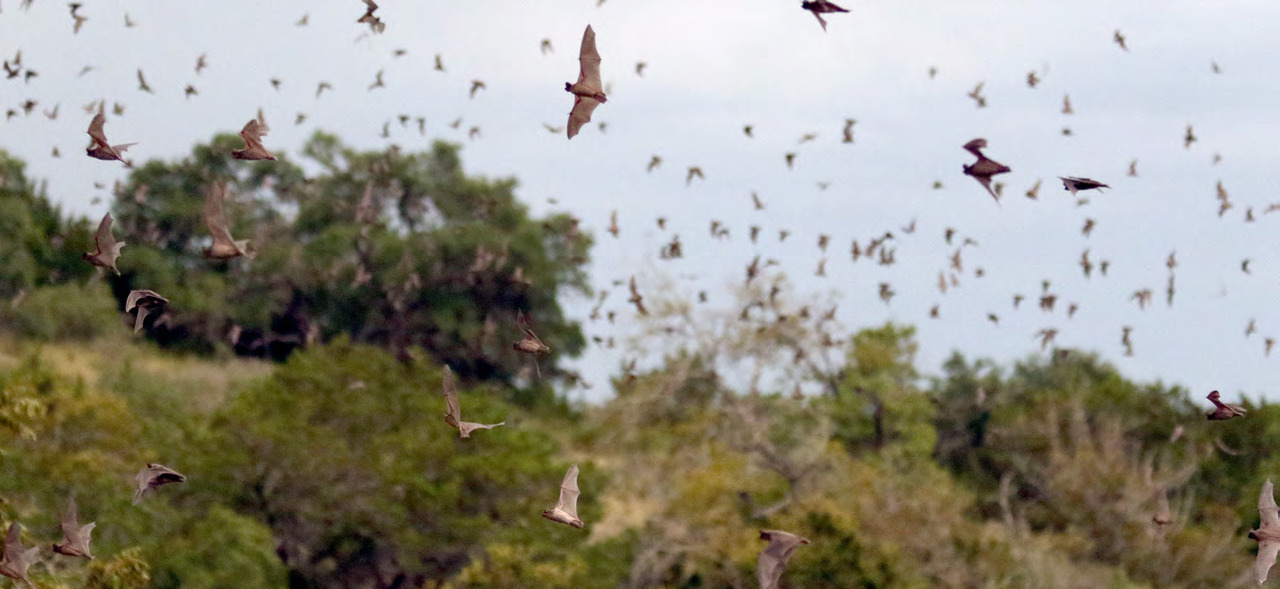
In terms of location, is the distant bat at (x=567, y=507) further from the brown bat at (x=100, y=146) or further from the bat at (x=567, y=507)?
the brown bat at (x=100, y=146)

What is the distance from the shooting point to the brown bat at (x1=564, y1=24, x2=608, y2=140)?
880 cm

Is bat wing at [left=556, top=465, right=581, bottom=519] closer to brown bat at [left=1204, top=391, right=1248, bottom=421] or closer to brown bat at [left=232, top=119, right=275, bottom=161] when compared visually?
brown bat at [left=232, top=119, right=275, bottom=161]

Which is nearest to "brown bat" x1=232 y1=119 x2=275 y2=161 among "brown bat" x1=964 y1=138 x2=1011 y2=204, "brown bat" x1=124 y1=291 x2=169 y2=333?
"brown bat" x1=124 y1=291 x2=169 y2=333

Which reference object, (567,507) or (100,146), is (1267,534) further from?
(100,146)

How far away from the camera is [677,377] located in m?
38.2

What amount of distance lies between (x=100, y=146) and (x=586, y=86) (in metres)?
3.42

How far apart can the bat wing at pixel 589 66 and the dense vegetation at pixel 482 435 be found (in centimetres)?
571

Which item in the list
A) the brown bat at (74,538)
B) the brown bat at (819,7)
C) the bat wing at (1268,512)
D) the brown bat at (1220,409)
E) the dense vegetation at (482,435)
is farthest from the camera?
the dense vegetation at (482,435)

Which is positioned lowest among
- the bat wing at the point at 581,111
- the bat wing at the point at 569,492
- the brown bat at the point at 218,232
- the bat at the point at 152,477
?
the bat at the point at 152,477

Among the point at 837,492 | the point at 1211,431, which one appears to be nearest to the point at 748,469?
the point at 837,492

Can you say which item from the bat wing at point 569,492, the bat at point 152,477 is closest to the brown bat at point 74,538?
the bat at point 152,477

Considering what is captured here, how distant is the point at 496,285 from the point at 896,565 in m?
30.9

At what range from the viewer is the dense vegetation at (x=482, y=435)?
2461 centimetres

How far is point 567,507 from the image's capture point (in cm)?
936
